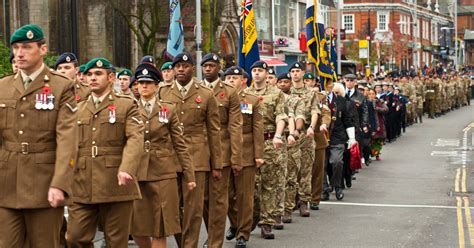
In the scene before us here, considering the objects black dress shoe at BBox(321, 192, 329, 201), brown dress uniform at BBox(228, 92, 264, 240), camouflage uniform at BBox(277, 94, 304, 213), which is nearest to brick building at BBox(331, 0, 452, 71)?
black dress shoe at BBox(321, 192, 329, 201)

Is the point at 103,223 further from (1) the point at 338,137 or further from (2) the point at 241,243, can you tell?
(1) the point at 338,137

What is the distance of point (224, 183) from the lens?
464 inches

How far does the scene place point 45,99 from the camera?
7723mm

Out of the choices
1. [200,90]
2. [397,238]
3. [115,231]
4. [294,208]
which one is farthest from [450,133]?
[115,231]

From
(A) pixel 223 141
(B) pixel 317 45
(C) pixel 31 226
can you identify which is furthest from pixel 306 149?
(C) pixel 31 226

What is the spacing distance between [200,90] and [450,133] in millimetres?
27029

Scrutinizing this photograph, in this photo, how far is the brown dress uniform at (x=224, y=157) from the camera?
37.7 ft

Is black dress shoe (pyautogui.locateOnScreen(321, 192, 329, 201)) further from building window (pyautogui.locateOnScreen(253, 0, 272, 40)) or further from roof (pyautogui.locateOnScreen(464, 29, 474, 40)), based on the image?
roof (pyautogui.locateOnScreen(464, 29, 474, 40))

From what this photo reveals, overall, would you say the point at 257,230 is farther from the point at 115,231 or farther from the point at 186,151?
the point at 115,231

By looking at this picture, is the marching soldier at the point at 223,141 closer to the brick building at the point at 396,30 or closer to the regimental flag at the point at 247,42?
the regimental flag at the point at 247,42

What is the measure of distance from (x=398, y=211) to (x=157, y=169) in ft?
21.5

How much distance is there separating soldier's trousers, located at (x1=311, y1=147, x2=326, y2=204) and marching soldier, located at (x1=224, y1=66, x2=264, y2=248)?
11.5 ft

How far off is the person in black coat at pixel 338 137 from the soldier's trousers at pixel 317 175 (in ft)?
2.11

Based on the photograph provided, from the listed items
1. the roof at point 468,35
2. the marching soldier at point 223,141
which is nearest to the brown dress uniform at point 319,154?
the marching soldier at point 223,141
